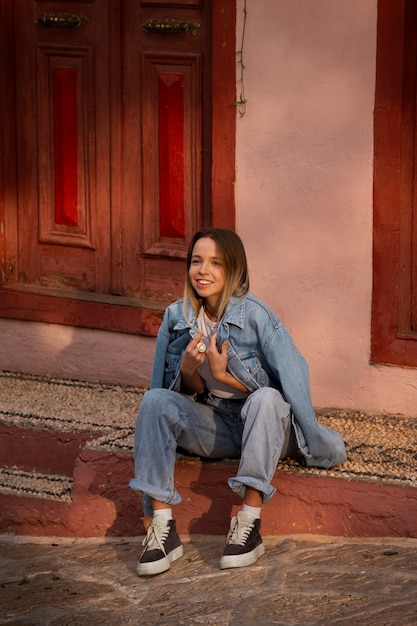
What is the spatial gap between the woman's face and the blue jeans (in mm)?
431

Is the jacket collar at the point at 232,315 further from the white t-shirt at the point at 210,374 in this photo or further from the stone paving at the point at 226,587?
the stone paving at the point at 226,587

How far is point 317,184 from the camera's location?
259 inches

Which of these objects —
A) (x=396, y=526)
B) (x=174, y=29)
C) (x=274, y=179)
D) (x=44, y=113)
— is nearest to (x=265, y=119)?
(x=274, y=179)

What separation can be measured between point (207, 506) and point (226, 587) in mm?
636

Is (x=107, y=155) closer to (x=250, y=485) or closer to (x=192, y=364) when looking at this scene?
(x=192, y=364)

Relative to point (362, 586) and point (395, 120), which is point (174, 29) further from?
point (362, 586)

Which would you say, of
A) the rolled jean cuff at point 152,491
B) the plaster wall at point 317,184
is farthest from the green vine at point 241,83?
the rolled jean cuff at point 152,491

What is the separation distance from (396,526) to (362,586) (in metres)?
0.49

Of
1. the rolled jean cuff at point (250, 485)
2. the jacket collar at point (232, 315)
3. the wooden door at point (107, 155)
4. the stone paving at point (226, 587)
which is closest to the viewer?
the stone paving at point (226, 587)

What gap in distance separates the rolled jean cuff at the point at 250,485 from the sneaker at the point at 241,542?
0.09 meters

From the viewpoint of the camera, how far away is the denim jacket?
5.41m

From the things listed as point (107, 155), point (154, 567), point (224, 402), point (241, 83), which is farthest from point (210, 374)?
point (107, 155)

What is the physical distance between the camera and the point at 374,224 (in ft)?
21.3

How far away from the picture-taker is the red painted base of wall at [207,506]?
553 cm
